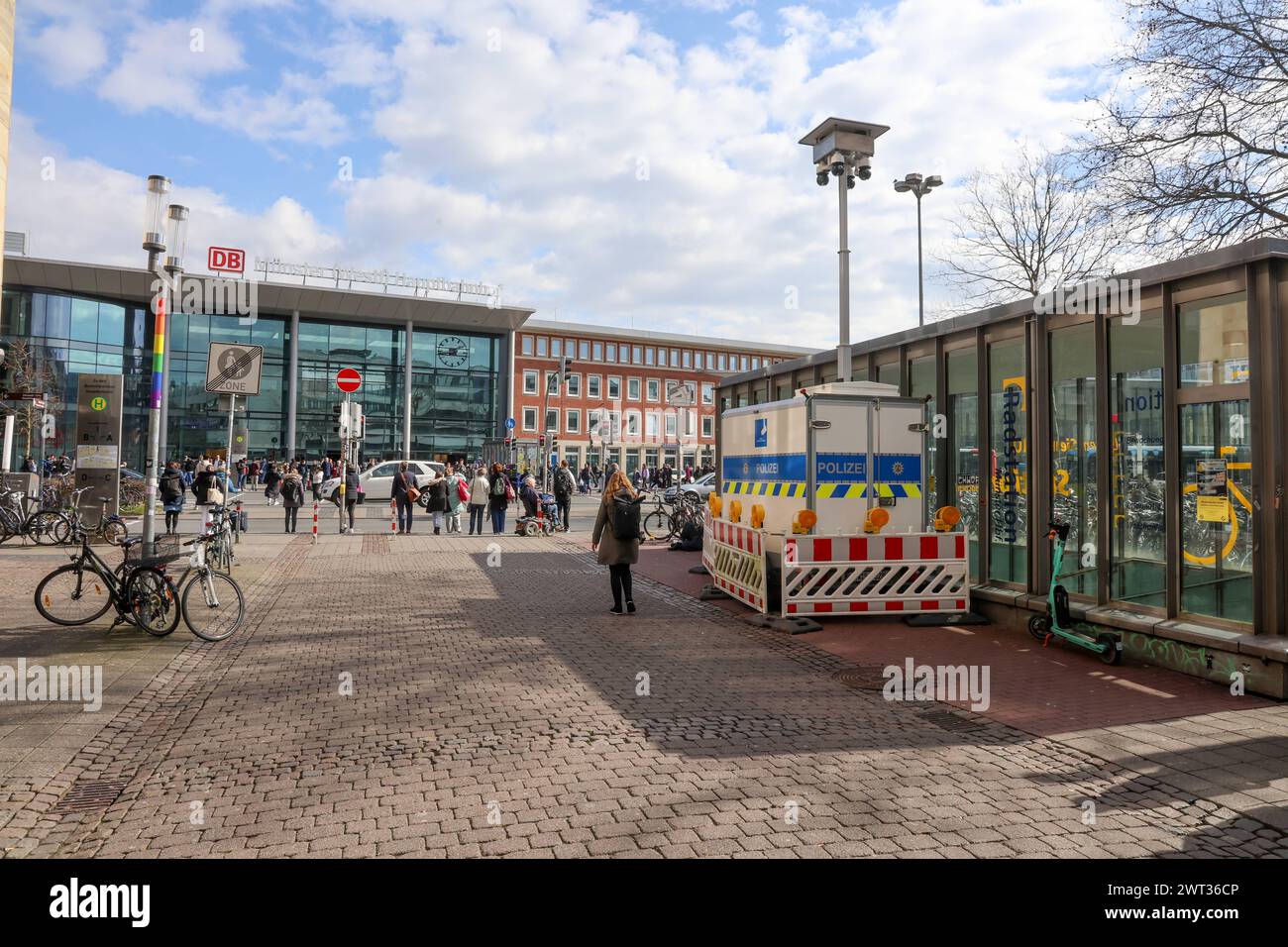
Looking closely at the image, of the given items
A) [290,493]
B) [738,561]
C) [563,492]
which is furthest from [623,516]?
[290,493]

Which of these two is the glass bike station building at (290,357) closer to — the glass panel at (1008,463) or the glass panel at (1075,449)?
the glass panel at (1008,463)

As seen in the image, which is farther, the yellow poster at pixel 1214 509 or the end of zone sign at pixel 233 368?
the end of zone sign at pixel 233 368

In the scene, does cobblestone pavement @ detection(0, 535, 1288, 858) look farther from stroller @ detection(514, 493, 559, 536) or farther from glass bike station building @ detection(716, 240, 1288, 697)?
stroller @ detection(514, 493, 559, 536)

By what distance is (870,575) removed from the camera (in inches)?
387

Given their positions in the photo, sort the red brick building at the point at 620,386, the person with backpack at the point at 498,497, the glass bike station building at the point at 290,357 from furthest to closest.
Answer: the red brick building at the point at 620,386 < the glass bike station building at the point at 290,357 < the person with backpack at the point at 498,497

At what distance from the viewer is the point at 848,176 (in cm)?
1173

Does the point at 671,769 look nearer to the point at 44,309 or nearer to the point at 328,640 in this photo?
the point at 328,640

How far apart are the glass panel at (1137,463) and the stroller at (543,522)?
14.8m

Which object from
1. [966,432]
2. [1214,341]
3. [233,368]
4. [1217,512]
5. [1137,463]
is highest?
[233,368]

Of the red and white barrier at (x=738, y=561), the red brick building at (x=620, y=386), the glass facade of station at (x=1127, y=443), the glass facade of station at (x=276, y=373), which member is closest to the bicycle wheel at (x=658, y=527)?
the red and white barrier at (x=738, y=561)

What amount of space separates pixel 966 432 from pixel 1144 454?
2.88 metres

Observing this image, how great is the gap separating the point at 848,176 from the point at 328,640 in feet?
27.3

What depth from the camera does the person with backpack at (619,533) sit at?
10.3m

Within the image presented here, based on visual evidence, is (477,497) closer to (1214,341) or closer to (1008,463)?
(1008,463)
